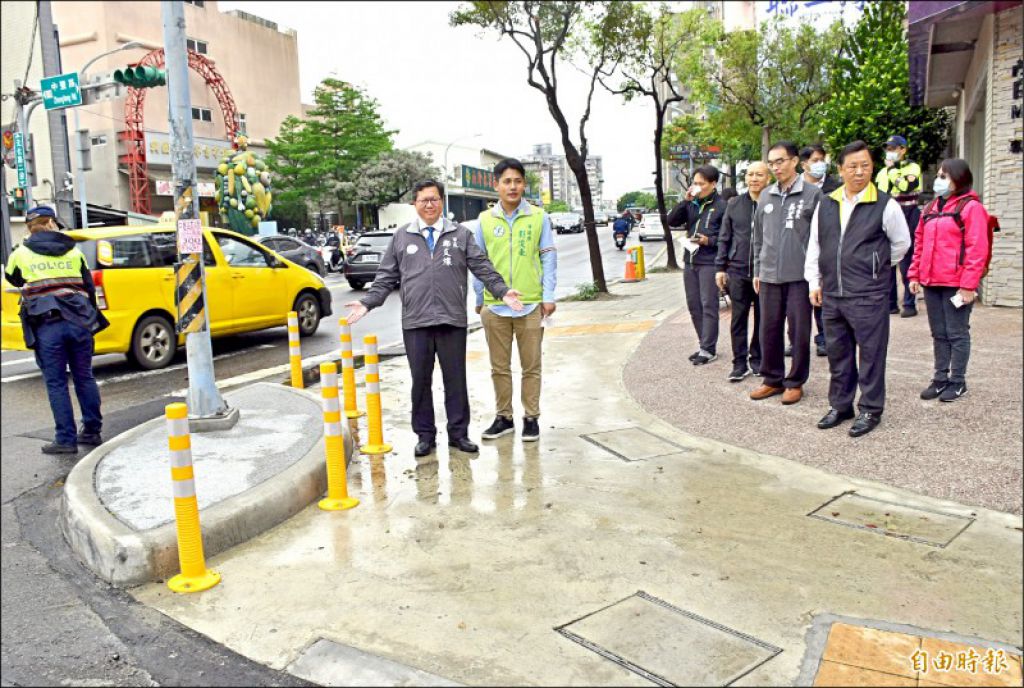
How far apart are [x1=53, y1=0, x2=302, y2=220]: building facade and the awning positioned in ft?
86.3

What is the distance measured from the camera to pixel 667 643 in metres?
3.32

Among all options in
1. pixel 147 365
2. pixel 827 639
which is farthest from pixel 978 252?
pixel 147 365

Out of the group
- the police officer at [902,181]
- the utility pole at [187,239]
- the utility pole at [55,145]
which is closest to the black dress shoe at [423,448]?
the utility pole at [187,239]

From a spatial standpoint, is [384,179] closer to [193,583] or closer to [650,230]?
[650,230]

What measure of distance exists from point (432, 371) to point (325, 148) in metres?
45.6

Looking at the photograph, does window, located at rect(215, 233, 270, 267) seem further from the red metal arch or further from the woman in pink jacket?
the red metal arch

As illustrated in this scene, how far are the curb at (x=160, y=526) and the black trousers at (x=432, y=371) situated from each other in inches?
34.9

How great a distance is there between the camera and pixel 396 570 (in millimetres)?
4113

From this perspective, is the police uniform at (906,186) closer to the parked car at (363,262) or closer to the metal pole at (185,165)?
the metal pole at (185,165)

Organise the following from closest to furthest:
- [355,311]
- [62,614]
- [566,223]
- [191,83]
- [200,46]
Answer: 1. [62,614]
2. [355,311]
3. [191,83]
4. [200,46]
5. [566,223]

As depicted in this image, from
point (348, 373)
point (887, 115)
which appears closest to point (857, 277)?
point (348, 373)

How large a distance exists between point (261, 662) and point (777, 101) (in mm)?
30951

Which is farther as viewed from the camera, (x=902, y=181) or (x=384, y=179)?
(x=384, y=179)

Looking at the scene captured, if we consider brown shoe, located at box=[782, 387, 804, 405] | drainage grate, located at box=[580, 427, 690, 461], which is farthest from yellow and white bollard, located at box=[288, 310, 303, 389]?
brown shoe, located at box=[782, 387, 804, 405]
